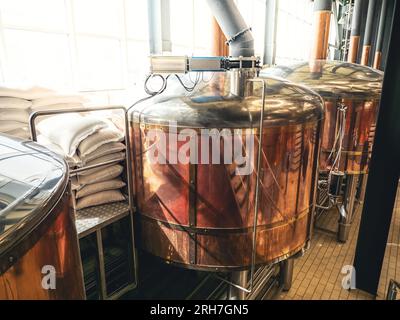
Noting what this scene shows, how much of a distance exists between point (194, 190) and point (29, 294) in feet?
4.36

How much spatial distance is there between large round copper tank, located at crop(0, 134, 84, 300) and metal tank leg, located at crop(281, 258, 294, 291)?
9.10 ft

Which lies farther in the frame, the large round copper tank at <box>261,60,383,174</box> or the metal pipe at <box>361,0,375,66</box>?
the metal pipe at <box>361,0,375,66</box>

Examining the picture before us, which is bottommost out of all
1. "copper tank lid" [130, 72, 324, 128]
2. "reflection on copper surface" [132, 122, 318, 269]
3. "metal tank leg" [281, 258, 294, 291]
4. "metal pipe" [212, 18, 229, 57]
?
"metal tank leg" [281, 258, 294, 291]

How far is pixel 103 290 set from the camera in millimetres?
2393

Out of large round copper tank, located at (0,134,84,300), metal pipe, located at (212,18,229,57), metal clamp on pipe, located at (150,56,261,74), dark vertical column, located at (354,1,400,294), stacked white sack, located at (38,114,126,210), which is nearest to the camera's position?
large round copper tank, located at (0,134,84,300)

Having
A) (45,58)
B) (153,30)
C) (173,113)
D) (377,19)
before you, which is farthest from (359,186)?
(377,19)

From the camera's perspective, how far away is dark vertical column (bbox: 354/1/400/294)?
296 centimetres

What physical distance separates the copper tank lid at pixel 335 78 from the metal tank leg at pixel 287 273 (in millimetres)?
2221

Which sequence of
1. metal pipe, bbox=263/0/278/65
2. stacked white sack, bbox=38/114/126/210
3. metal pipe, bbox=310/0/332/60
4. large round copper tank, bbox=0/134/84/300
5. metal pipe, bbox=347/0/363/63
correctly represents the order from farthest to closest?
metal pipe, bbox=347/0/363/63 < metal pipe, bbox=263/0/278/65 < metal pipe, bbox=310/0/332/60 < stacked white sack, bbox=38/114/126/210 < large round copper tank, bbox=0/134/84/300

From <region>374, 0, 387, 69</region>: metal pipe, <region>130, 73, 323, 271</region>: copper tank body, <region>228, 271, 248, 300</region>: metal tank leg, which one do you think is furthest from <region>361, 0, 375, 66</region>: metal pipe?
<region>228, 271, 248, 300</region>: metal tank leg

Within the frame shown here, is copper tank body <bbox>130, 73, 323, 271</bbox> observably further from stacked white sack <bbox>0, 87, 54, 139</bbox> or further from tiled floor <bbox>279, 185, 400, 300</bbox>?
tiled floor <bbox>279, 185, 400, 300</bbox>

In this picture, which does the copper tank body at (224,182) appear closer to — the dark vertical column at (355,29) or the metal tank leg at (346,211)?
the metal tank leg at (346,211)

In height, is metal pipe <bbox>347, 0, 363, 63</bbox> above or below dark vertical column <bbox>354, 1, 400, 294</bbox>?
above

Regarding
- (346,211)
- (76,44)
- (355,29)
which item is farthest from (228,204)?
(355,29)
